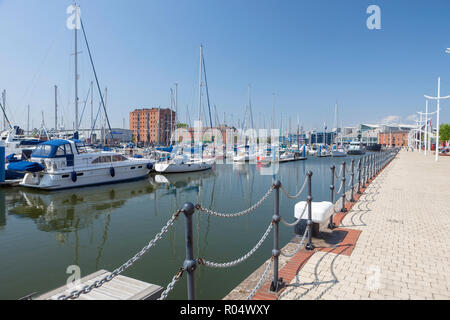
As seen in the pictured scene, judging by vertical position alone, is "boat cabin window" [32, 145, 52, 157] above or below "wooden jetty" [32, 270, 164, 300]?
above

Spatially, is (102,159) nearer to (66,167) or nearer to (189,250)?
(66,167)

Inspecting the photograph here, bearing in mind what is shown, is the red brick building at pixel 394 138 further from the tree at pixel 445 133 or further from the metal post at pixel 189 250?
the metal post at pixel 189 250

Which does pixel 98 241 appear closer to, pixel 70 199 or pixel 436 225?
pixel 70 199

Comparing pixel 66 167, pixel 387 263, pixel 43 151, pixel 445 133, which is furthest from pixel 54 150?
pixel 445 133

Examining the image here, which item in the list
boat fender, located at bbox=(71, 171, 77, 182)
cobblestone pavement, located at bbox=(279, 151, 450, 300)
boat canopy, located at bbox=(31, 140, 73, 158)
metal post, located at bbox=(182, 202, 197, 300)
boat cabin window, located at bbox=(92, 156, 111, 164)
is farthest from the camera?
boat cabin window, located at bbox=(92, 156, 111, 164)

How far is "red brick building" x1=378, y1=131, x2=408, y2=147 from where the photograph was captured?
15262 cm

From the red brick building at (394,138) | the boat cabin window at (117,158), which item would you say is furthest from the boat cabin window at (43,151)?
the red brick building at (394,138)

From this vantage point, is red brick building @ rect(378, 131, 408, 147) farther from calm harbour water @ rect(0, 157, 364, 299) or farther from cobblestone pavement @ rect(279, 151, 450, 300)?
cobblestone pavement @ rect(279, 151, 450, 300)

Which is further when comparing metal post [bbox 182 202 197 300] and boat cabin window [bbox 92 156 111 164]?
boat cabin window [bbox 92 156 111 164]

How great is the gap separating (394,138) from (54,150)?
177375 millimetres

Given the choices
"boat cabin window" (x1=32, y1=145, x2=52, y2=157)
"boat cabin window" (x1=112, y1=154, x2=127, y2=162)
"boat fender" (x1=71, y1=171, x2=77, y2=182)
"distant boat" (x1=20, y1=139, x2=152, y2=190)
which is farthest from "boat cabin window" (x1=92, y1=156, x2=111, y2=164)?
"boat cabin window" (x1=32, y1=145, x2=52, y2=157)

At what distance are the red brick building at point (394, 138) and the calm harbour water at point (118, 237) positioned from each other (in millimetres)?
164709

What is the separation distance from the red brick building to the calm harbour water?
540ft
